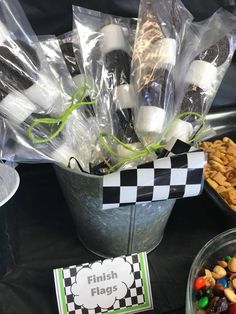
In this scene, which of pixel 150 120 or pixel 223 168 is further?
pixel 223 168

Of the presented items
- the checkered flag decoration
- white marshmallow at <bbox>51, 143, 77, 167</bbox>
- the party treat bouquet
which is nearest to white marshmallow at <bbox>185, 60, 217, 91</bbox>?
the party treat bouquet

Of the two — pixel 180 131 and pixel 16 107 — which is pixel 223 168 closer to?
pixel 180 131

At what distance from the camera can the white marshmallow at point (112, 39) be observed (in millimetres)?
625

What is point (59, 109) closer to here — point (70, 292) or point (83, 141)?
point (83, 141)

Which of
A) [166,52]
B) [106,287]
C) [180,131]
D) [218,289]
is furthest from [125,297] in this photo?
[166,52]

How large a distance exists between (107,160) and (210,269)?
9.3 inches

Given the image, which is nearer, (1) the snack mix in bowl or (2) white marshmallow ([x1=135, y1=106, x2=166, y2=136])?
(2) white marshmallow ([x1=135, y1=106, x2=166, y2=136])

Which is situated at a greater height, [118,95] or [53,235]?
[118,95]

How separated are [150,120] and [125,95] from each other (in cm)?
7

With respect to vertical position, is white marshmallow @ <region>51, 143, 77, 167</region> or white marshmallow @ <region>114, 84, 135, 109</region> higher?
white marshmallow @ <region>114, 84, 135, 109</region>

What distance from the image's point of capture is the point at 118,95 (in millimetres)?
619

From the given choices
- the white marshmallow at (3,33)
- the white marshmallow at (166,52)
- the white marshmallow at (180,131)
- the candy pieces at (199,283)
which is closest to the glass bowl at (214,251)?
the candy pieces at (199,283)

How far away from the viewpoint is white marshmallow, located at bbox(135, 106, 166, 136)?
563 mm

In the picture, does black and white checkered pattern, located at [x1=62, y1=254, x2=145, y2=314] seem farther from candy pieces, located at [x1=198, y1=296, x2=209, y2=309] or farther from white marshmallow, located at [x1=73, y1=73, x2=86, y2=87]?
white marshmallow, located at [x1=73, y1=73, x2=86, y2=87]
